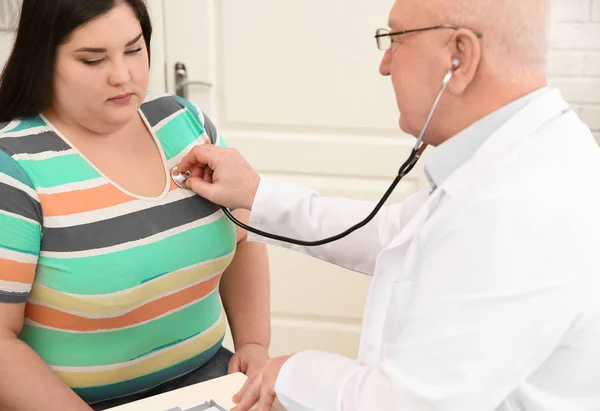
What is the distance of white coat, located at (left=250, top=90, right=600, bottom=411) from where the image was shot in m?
0.87

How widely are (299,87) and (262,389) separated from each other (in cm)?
149

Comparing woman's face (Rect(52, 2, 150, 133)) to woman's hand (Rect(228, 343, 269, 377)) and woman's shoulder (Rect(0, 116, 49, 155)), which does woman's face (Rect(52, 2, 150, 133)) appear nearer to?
woman's shoulder (Rect(0, 116, 49, 155))

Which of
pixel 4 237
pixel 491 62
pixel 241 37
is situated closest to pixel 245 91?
pixel 241 37

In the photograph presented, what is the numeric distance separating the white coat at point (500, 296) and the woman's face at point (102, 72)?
1.76ft

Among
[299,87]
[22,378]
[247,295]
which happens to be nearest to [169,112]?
[247,295]

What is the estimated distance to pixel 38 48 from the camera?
46.0 inches

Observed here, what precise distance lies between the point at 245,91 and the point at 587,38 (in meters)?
1.07

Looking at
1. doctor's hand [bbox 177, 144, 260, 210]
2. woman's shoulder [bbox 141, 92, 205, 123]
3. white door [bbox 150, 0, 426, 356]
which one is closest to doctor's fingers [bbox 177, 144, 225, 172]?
doctor's hand [bbox 177, 144, 260, 210]

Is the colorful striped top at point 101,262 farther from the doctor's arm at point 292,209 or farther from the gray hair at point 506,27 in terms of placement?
the gray hair at point 506,27

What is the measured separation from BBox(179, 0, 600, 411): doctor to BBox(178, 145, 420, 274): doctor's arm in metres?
0.28

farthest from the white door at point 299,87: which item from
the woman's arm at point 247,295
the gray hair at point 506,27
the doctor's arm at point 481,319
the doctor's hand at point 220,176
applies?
the doctor's arm at point 481,319

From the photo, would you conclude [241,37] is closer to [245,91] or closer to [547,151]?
[245,91]

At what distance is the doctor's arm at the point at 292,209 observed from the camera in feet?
4.41

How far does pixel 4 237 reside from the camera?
1125 mm
